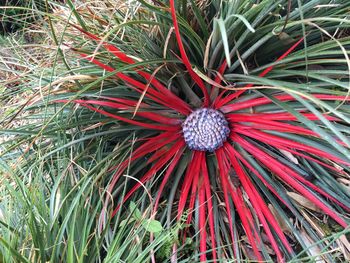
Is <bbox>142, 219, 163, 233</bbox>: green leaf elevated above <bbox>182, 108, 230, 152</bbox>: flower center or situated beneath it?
situated beneath

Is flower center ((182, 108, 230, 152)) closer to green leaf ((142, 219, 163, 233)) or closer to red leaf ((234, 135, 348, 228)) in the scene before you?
red leaf ((234, 135, 348, 228))

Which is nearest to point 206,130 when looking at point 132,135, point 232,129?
point 232,129

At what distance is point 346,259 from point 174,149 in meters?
0.54

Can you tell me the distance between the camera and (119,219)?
1163 mm

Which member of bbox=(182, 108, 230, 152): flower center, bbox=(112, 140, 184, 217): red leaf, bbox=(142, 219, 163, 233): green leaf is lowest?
bbox=(142, 219, 163, 233): green leaf

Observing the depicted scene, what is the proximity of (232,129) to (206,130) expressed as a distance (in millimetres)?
86

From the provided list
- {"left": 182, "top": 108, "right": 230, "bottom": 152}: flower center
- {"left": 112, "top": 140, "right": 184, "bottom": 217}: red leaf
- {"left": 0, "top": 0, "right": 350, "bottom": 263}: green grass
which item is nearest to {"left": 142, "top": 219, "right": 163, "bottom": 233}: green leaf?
{"left": 0, "top": 0, "right": 350, "bottom": 263}: green grass

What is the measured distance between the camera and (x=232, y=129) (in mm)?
1208

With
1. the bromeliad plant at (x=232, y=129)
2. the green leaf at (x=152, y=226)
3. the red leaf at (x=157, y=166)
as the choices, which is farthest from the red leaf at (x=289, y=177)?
the green leaf at (x=152, y=226)

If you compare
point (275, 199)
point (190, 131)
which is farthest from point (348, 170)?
point (190, 131)

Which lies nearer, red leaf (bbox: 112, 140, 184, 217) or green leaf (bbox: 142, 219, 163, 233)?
green leaf (bbox: 142, 219, 163, 233)

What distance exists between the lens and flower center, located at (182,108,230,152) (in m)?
1.18

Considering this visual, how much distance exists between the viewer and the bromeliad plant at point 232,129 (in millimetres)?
1042

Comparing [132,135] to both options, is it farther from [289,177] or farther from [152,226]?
[289,177]
